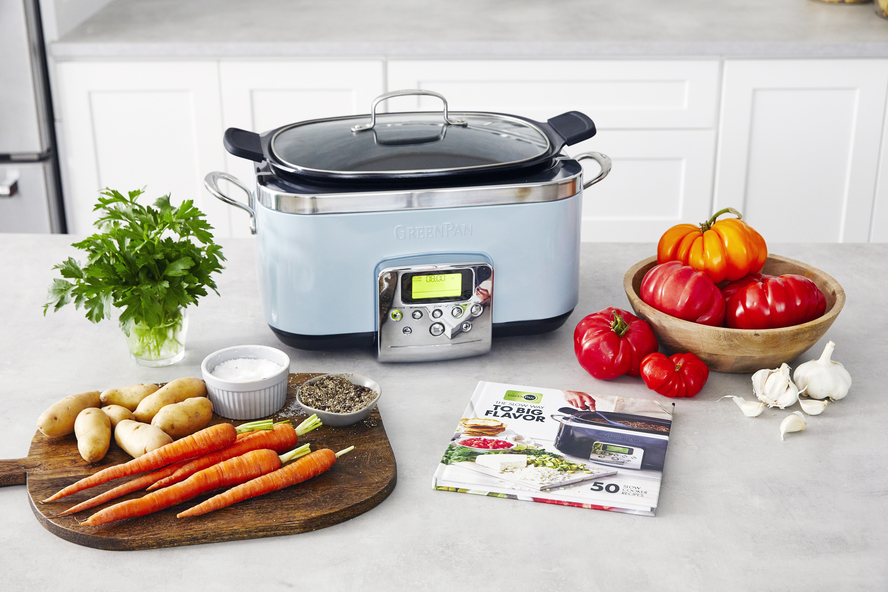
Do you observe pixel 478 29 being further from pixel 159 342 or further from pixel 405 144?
pixel 159 342

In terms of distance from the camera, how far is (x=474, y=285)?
1094mm

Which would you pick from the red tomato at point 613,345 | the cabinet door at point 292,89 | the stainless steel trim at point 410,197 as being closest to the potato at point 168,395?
the stainless steel trim at point 410,197

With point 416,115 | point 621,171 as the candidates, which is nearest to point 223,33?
point 621,171

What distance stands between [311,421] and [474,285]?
0.97 ft

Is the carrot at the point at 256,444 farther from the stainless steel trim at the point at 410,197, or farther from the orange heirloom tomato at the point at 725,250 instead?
the orange heirloom tomato at the point at 725,250

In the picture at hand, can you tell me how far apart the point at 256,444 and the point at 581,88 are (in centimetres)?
189

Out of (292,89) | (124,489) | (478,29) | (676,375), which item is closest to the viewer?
(124,489)

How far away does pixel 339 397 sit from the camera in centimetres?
98

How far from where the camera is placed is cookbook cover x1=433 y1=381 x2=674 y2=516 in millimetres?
844

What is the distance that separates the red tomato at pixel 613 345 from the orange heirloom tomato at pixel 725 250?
5.0 inches

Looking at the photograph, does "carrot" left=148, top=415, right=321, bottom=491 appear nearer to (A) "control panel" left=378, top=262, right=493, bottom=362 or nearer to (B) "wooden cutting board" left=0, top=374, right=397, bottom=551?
(B) "wooden cutting board" left=0, top=374, right=397, bottom=551

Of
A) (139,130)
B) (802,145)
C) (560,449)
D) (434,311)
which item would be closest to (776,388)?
(560,449)

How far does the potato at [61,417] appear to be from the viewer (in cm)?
90

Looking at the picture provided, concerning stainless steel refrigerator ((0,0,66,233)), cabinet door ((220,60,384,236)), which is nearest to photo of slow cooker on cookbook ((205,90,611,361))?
cabinet door ((220,60,384,236))
